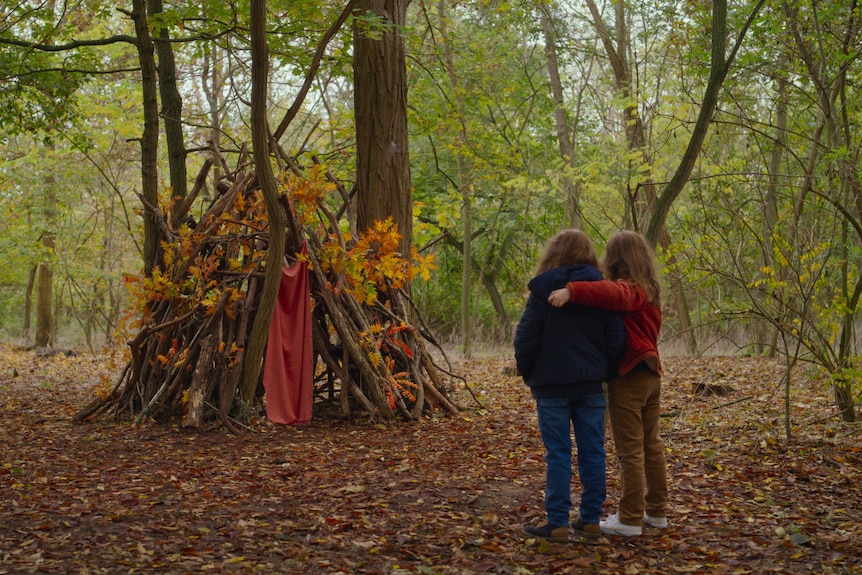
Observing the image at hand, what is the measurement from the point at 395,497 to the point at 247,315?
2.71 m

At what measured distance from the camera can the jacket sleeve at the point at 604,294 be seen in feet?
11.5

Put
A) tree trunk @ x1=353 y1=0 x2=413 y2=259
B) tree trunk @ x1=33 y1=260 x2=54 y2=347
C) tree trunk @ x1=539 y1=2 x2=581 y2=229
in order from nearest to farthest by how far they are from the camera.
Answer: tree trunk @ x1=353 y1=0 x2=413 y2=259 < tree trunk @ x1=539 y1=2 x2=581 y2=229 < tree trunk @ x1=33 y1=260 x2=54 y2=347

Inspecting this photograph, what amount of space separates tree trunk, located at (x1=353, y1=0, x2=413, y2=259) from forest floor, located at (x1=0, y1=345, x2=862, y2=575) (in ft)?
6.42

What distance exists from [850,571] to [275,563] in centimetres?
231

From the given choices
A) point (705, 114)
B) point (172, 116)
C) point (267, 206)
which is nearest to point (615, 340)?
point (705, 114)

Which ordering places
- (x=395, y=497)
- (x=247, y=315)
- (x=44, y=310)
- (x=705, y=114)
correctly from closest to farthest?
(x=395, y=497) < (x=705, y=114) < (x=247, y=315) < (x=44, y=310)

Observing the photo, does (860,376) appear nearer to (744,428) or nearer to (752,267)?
(744,428)

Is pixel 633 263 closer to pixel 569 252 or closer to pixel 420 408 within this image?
pixel 569 252

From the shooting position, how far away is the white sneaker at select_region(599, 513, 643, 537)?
367cm

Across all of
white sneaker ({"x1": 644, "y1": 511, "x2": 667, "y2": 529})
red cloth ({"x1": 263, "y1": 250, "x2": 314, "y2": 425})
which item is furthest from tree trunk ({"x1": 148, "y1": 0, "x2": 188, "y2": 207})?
white sneaker ({"x1": 644, "y1": 511, "x2": 667, "y2": 529})

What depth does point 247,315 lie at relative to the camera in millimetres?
6613

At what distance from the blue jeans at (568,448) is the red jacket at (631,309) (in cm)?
25

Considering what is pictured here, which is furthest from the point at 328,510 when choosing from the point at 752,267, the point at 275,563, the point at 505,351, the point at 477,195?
the point at 477,195

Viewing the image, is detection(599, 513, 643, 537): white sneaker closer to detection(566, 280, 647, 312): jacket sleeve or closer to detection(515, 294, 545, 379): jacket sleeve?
detection(515, 294, 545, 379): jacket sleeve
